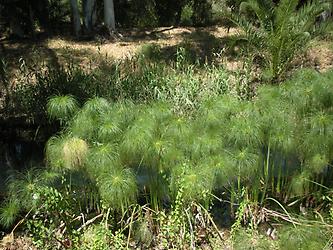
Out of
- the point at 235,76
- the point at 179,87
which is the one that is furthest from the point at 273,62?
the point at 179,87

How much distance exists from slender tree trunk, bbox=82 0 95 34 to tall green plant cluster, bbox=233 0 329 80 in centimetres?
359

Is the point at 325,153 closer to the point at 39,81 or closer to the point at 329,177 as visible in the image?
the point at 329,177

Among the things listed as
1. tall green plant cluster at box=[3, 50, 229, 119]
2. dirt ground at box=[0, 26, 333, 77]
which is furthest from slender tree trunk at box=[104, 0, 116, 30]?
tall green plant cluster at box=[3, 50, 229, 119]

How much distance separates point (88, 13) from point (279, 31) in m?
4.48

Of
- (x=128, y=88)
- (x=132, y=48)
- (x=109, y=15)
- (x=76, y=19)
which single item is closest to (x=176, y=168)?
(x=128, y=88)

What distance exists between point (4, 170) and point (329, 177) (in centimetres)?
372

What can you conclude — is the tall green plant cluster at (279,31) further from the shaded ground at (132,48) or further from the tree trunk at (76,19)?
the tree trunk at (76,19)

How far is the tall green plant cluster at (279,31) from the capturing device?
23.1 feet

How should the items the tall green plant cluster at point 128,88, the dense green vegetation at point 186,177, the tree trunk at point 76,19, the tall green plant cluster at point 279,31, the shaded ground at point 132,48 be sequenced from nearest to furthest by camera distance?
1. the dense green vegetation at point 186,177
2. the tall green plant cluster at point 128,88
3. the tall green plant cluster at point 279,31
4. the shaded ground at point 132,48
5. the tree trunk at point 76,19

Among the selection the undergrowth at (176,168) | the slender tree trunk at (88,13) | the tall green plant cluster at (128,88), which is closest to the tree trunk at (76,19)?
the slender tree trunk at (88,13)

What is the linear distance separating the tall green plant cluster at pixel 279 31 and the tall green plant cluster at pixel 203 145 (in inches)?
107

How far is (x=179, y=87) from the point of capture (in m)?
6.09

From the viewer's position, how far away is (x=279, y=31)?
704 centimetres

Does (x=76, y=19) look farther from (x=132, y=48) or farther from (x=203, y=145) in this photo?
(x=203, y=145)
